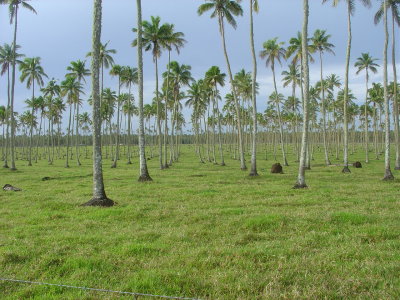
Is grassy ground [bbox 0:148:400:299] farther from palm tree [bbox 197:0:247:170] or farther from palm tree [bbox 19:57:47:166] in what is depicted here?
palm tree [bbox 19:57:47:166]

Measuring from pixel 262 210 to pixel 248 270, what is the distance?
530 centimetres

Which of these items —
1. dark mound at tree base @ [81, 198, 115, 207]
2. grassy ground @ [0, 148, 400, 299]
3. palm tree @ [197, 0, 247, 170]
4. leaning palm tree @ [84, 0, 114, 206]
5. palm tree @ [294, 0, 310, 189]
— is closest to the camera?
grassy ground @ [0, 148, 400, 299]

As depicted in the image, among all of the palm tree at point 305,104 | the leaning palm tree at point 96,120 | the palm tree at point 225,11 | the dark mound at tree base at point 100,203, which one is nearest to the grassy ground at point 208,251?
the dark mound at tree base at point 100,203

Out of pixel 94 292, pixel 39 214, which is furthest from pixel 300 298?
pixel 39 214

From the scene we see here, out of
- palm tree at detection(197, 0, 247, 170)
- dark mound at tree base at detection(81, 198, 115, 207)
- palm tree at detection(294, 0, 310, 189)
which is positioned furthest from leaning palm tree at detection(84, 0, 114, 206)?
palm tree at detection(197, 0, 247, 170)

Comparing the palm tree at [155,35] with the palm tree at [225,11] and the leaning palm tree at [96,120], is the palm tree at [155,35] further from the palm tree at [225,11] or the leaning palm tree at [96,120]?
the leaning palm tree at [96,120]

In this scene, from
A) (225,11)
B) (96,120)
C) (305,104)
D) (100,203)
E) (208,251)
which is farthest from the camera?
(225,11)

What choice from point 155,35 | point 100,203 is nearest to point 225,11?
point 155,35

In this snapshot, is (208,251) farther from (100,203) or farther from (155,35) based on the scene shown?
(155,35)

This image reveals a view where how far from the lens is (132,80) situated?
48.9 m

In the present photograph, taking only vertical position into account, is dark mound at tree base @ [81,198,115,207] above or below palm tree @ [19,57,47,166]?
below

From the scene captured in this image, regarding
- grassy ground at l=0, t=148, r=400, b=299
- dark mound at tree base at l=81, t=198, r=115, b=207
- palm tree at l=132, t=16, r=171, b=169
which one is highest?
palm tree at l=132, t=16, r=171, b=169

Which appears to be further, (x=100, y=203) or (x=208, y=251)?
(x=100, y=203)

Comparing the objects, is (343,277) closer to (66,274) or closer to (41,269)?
(66,274)
